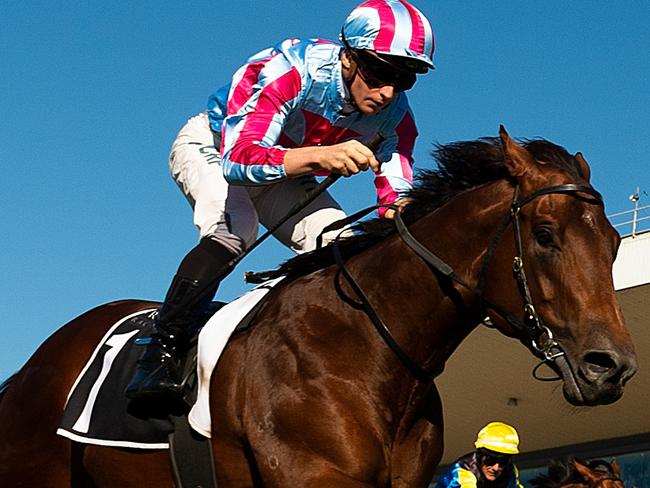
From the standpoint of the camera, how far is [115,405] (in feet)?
16.9

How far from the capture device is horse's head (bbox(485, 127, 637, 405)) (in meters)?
3.95

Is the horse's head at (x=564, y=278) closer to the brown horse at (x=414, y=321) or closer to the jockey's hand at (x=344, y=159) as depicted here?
the brown horse at (x=414, y=321)

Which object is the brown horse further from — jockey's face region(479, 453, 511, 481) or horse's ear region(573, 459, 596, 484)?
horse's ear region(573, 459, 596, 484)

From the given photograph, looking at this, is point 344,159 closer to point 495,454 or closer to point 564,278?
point 564,278

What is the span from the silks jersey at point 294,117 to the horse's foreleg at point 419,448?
3.07ft

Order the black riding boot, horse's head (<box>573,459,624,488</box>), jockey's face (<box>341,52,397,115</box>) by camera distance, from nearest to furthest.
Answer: the black riding boot
jockey's face (<box>341,52,397,115</box>)
horse's head (<box>573,459,624,488</box>)

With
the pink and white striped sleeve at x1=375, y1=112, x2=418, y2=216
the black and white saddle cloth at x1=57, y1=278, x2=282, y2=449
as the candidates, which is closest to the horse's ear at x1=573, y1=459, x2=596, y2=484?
the pink and white striped sleeve at x1=375, y1=112, x2=418, y2=216

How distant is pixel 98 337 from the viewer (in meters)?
5.61

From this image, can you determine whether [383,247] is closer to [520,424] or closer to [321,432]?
[321,432]

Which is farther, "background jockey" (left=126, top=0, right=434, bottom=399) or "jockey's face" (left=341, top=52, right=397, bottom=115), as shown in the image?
"jockey's face" (left=341, top=52, right=397, bottom=115)

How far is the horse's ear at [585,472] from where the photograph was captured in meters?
9.18

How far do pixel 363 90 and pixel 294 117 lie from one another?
1.10 ft

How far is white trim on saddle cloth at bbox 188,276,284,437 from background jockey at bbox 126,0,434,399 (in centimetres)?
14

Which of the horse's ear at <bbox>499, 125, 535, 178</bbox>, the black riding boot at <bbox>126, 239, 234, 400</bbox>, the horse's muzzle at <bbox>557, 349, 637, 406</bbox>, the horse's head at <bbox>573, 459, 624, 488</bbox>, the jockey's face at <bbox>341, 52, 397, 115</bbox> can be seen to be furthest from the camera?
the horse's head at <bbox>573, 459, 624, 488</bbox>
